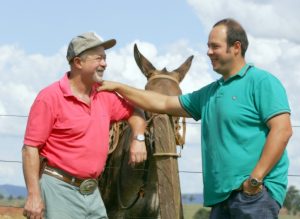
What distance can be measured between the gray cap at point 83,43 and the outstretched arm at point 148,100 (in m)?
0.35

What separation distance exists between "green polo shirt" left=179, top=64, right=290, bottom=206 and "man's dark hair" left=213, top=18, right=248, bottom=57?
15cm

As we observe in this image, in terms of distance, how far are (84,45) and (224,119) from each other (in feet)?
3.85

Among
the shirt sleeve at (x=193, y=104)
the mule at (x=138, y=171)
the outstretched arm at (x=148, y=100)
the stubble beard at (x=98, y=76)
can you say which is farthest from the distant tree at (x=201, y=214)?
the stubble beard at (x=98, y=76)

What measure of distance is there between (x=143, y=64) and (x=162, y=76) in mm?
480

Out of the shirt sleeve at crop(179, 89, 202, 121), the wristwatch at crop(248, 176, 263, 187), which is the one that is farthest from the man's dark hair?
the wristwatch at crop(248, 176, 263, 187)

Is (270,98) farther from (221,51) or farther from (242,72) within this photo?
(221,51)

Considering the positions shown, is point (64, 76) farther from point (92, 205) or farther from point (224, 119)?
point (224, 119)

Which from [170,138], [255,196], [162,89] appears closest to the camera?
[255,196]

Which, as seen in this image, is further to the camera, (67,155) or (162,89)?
(162,89)

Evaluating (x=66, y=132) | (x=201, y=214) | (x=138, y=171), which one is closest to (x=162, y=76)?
(x=138, y=171)

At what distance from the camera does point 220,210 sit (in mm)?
5250

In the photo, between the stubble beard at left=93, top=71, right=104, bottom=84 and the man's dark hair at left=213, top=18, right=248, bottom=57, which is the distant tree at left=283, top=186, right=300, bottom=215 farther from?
the man's dark hair at left=213, top=18, right=248, bottom=57

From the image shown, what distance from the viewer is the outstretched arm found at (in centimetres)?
605

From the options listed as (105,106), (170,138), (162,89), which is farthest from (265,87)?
(162,89)
